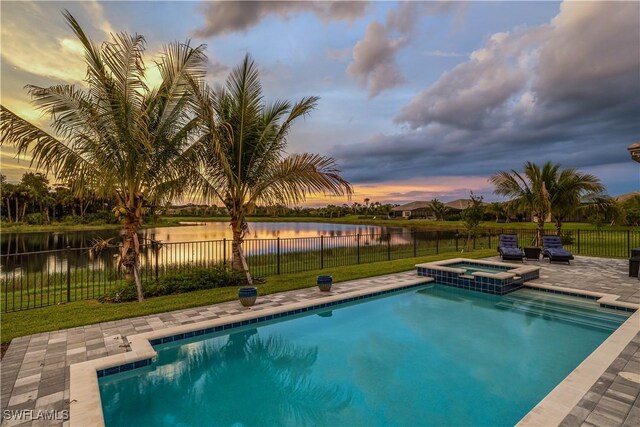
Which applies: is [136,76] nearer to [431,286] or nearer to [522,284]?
[431,286]

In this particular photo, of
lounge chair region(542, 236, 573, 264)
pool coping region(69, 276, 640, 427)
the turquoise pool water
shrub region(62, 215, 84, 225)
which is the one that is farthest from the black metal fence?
shrub region(62, 215, 84, 225)

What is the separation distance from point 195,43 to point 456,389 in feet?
24.8

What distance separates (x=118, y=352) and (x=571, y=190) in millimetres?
16814

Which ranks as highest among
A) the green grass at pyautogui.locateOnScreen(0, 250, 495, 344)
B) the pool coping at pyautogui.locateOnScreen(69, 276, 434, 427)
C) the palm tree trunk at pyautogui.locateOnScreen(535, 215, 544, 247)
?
the palm tree trunk at pyautogui.locateOnScreen(535, 215, 544, 247)

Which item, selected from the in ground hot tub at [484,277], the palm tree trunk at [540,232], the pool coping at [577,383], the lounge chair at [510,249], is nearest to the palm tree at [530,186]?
the palm tree trunk at [540,232]

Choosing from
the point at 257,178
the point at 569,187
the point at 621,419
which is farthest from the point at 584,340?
the point at 569,187

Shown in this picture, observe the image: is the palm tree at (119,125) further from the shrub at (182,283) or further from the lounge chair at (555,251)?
the lounge chair at (555,251)

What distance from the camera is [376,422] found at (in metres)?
Result: 2.97

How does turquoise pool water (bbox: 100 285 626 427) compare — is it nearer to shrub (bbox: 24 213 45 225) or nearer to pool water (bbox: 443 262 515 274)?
pool water (bbox: 443 262 515 274)

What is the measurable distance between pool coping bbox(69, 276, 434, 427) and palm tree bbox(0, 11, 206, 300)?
86.9 inches

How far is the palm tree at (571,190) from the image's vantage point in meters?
13.1

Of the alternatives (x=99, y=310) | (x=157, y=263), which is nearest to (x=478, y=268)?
(x=157, y=263)

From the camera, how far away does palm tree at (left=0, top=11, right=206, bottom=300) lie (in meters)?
5.62

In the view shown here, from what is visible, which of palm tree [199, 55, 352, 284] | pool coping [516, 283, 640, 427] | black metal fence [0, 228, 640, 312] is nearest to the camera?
pool coping [516, 283, 640, 427]
